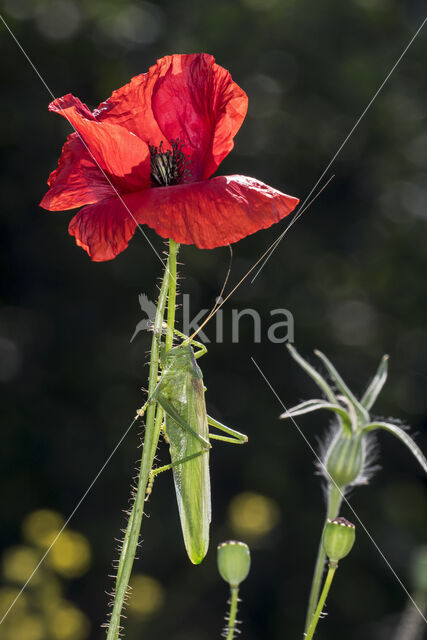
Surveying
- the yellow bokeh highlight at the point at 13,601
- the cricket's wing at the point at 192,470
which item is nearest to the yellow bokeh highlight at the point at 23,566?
the yellow bokeh highlight at the point at 13,601

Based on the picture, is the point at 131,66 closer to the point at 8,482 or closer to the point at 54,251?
the point at 54,251

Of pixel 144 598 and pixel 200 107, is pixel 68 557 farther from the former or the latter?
pixel 200 107

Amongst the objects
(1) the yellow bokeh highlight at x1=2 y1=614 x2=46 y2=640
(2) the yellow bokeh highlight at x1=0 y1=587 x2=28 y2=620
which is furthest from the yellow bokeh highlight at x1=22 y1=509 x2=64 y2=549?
(1) the yellow bokeh highlight at x1=2 y1=614 x2=46 y2=640

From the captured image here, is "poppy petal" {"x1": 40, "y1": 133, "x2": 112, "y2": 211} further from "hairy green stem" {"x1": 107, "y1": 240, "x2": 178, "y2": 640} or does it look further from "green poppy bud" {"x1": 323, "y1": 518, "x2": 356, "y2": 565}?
"green poppy bud" {"x1": 323, "y1": 518, "x2": 356, "y2": 565}

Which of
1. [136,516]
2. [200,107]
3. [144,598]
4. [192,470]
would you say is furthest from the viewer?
[144,598]

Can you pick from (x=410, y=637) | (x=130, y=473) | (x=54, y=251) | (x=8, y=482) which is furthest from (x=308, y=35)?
(x=410, y=637)

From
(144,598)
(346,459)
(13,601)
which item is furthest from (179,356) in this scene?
(144,598)

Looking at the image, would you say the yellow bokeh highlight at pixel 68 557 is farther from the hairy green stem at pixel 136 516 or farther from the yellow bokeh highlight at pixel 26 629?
the hairy green stem at pixel 136 516

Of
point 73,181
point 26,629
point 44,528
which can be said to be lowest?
point 26,629

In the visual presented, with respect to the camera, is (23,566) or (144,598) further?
(144,598)
